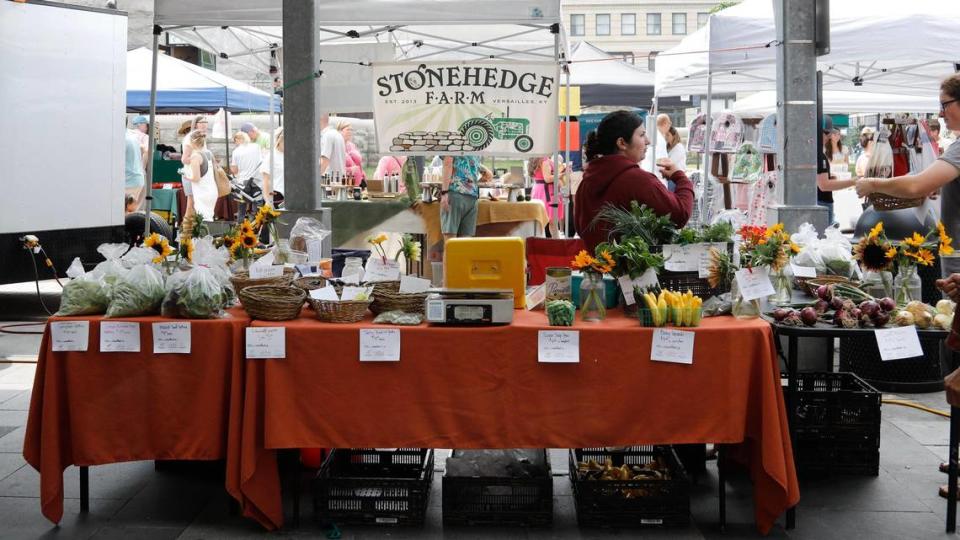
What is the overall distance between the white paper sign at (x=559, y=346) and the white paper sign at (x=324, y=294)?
2.82ft

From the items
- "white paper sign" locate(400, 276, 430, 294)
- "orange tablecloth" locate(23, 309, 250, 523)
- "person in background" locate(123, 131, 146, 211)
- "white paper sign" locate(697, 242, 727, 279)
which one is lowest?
"orange tablecloth" locate(23, 309, 250, 523)

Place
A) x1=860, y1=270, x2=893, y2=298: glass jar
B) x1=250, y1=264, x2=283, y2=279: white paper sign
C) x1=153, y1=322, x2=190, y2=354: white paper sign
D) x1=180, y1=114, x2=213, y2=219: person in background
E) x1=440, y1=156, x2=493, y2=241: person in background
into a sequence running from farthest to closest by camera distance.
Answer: x1=180, y1=114, x2=213, y2=219: person in background < x1=440, y1=156, x2=493, y2=241: person in background < x1=860, y1=270, x2=893, y2=298: glass jar < x1=250, y1=264, x2=283, y2=279: white paper sign < x1=153, y1=322, x2=190, y2=354: white paper sign

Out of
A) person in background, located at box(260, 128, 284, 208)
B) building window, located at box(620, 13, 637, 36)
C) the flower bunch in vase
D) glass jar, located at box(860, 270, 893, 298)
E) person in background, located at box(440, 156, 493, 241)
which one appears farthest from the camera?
building window, located at box(620, 13, 637, 36)

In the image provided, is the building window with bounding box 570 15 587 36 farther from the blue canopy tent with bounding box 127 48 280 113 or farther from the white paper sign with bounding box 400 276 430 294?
the white paper sign with bounding box 400 276 430 294

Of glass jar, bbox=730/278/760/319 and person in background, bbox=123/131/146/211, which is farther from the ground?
person in background, bbox=123/131/146/211

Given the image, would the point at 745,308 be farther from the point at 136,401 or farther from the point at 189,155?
the point at 189,155

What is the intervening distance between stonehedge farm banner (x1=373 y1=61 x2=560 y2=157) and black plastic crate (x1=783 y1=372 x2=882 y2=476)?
410cm

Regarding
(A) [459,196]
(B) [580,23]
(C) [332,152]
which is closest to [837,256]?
(A) [459,196]

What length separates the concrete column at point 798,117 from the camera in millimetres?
6559

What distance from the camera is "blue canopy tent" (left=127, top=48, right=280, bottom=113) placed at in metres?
14.5

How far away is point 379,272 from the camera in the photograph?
4.59 m

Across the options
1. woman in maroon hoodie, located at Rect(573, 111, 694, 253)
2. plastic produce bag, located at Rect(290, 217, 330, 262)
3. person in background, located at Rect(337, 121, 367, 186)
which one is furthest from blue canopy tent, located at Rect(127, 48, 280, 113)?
woman in maroon hoodie, located at Rect(573, 111, 694, 253)

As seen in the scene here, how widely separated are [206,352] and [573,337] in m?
1.46

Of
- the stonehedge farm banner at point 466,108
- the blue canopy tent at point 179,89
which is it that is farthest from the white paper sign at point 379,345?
the blue canopy tent at point 179,89
